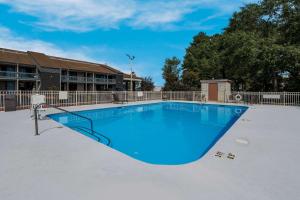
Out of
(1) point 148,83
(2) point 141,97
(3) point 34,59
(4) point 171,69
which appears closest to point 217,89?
(2) point 141,97

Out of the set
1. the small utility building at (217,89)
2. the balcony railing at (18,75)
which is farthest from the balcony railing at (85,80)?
the small utility building at (217,89)

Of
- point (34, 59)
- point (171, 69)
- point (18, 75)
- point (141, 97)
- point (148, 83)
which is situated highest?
point (34, 59)

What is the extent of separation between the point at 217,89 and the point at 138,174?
20.4m

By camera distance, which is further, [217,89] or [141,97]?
[141,97]

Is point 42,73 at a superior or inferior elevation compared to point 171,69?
inferior

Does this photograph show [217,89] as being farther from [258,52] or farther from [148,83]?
[148,83]

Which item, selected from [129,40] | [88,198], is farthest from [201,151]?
[129,40]

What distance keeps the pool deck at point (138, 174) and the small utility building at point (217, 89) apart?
1708 centimetres

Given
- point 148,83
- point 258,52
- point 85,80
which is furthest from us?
point 148,83

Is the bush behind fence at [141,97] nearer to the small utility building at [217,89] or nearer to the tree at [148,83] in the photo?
the small utility building at [217,89]

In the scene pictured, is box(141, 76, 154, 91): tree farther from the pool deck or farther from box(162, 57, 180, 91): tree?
the pool deck

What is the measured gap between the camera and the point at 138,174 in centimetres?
347

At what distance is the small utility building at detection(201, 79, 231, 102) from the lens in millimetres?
21766

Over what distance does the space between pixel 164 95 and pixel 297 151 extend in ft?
69.3
